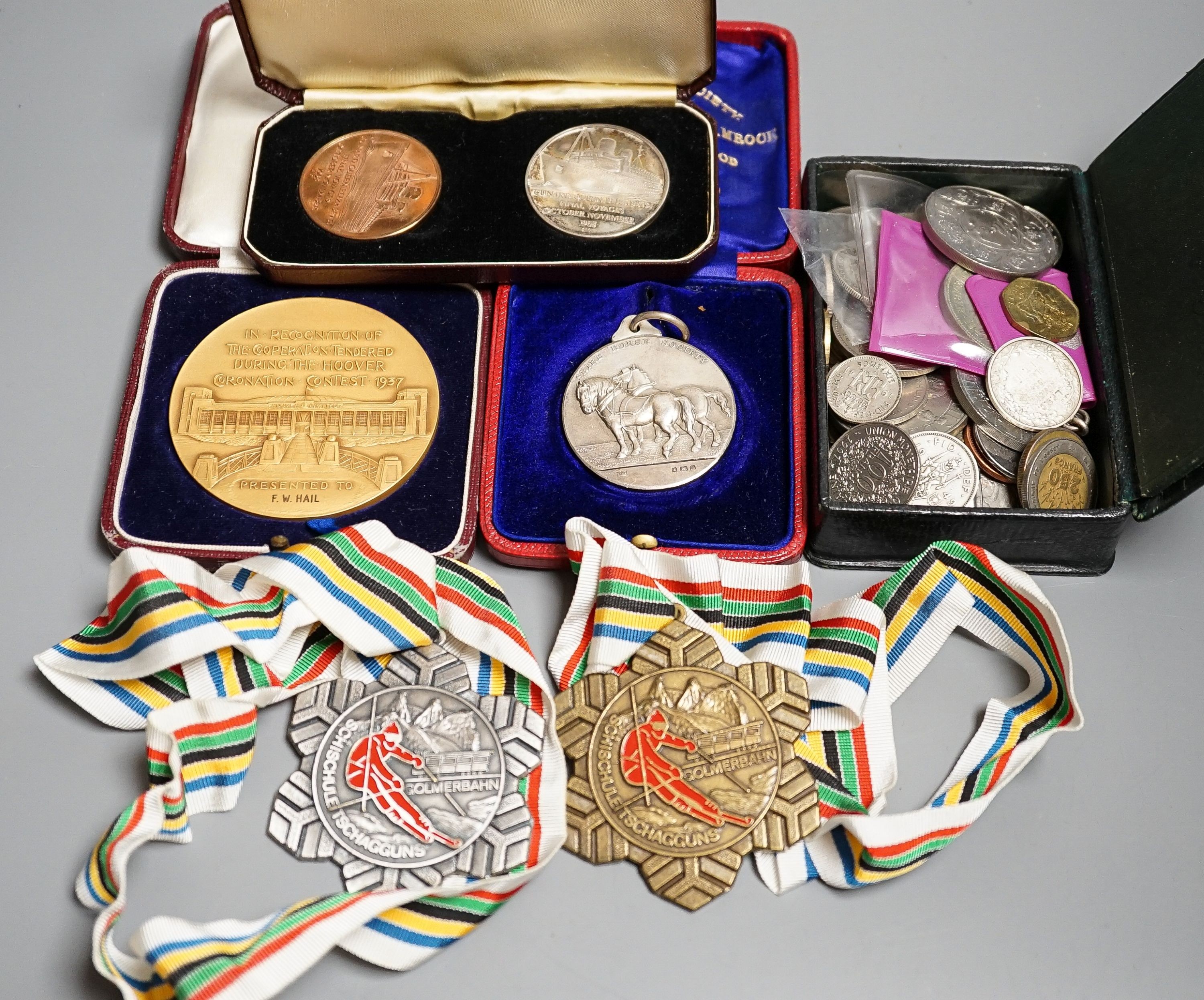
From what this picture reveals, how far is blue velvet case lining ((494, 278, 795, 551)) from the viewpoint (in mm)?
2355

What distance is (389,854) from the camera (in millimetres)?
2012

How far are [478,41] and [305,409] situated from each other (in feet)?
3.18

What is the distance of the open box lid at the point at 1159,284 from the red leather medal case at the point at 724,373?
26.8 inches

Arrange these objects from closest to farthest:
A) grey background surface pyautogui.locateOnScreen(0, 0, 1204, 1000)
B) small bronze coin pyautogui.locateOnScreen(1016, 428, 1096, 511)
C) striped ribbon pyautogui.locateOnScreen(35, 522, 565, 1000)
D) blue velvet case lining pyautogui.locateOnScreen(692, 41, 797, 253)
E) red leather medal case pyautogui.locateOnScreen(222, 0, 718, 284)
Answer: striped ribbon pyautogui.locateOnScreen(35, 522, 565, 1000), grey background surface pyautogui.locateOnScreen(0, 0, 1204, 1000), small bronze coin pyautogui.locateOnScreen(1016, 428, 1096, 511), red leather medal case pyautogui.locateOnScreen(222, 0, 718, 284), blue velvet case lining pyautogui.locateOnScreen(692, 41, 797, 253)

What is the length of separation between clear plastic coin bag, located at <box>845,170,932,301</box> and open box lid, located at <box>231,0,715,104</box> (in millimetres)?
459

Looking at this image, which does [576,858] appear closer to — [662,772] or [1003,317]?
[662,772]

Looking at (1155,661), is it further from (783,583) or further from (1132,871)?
(783,583)

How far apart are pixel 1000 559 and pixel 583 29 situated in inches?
60.0

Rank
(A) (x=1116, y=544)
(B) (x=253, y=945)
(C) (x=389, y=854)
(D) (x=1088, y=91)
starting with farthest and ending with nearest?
(D) (x=1088, y=91)
(A) (x=1116, y=544)
(C) (x=389, y=854)
(B) (x=253, y=945)

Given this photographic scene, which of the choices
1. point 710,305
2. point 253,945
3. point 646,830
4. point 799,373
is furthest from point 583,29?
point 253,945

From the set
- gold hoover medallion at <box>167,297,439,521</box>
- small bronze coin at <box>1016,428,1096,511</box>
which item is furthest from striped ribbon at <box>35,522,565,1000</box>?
small bronze coin at <box>1016,428,1096,511</box>

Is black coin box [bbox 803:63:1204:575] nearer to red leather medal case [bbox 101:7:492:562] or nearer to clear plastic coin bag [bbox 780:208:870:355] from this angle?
clear plastic coin bag [bbox 780:208:870:355]

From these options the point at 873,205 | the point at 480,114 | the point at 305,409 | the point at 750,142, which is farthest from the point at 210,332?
the point at 873,205

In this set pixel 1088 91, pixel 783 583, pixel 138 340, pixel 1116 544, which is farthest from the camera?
pixel 1088 91
